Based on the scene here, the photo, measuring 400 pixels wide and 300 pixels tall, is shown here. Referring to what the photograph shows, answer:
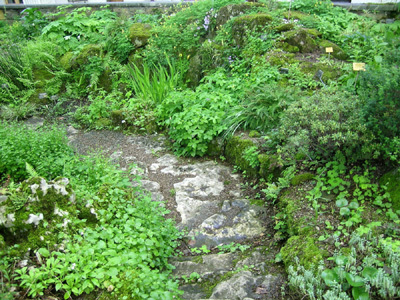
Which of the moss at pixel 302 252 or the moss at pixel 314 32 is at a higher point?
the moss at pixel 314 32

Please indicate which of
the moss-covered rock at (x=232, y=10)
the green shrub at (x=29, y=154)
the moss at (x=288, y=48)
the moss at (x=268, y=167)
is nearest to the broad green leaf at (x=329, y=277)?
the moss at (x=268, y=167)

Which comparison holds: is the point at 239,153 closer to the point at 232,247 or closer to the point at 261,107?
the point at 261,107

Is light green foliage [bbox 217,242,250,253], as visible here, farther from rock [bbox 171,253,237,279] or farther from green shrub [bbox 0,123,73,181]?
green shrub [bbox 0,123,73,181]

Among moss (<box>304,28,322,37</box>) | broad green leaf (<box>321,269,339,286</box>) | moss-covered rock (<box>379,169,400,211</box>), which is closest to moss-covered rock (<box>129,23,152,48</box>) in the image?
moss (<box>304,28,322,37</box>)

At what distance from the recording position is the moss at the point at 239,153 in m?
5.25

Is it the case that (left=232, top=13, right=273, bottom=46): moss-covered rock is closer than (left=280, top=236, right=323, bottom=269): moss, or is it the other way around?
(left=280, top=236, right=323, bottom=269): moss

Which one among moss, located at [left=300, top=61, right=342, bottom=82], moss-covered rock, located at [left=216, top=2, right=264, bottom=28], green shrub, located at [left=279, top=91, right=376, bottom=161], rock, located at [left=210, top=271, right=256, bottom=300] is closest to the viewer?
rock, located at [left=210, top=271, right=256, bottom=300]

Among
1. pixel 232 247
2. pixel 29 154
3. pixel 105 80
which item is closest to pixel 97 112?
pixel 105 80

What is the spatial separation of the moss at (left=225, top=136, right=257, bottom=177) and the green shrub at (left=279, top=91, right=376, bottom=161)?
31.1 inches

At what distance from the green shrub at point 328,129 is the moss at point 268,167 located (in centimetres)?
26

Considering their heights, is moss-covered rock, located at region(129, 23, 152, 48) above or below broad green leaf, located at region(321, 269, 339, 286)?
above

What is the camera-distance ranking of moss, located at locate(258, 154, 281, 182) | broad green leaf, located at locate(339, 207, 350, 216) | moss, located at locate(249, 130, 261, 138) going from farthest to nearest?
moss, located at locate(249, 130, 261, 138)
moss, located at locate(258, 154, 281, 182)
broad green leaf, located at locate(339, 207, 350, 216)

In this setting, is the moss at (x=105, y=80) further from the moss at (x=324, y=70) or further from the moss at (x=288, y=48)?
the moss at (x=324, y=70)

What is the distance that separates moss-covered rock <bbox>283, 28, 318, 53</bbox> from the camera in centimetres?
693
